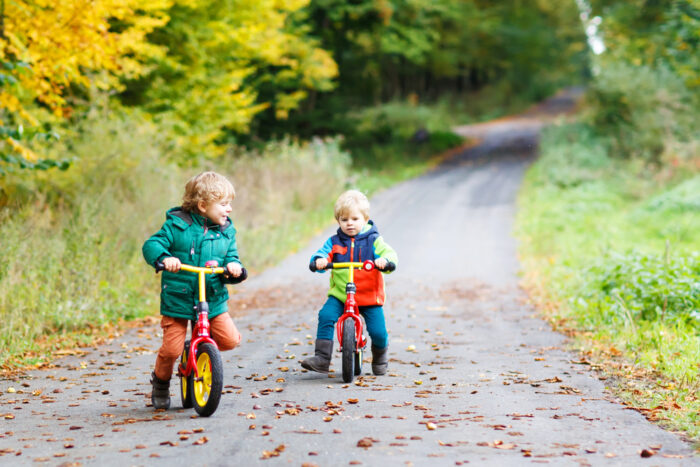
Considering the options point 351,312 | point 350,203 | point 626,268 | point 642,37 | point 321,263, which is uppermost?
point 642,37

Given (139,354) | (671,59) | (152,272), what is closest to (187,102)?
(152,272)

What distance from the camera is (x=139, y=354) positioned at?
8.20 metres

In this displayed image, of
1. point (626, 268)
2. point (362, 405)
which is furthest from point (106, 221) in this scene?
point (626, 268)

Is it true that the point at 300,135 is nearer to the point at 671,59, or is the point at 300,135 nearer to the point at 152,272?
the point at 671,59

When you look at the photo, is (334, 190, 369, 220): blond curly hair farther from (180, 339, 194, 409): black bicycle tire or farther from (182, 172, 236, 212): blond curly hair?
(180, 339, 194, 409): black bicycle tire

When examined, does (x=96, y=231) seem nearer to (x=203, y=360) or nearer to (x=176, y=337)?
(x=176, y=337)

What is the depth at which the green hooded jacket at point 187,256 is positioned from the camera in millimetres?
5566

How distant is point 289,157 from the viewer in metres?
22.2

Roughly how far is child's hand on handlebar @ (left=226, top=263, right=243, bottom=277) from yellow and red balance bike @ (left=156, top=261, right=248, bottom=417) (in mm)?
31

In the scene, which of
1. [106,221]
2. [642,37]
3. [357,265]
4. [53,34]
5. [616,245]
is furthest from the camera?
[642,37]

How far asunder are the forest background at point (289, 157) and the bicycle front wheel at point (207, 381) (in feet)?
9.89

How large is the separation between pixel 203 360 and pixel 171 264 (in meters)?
0.74

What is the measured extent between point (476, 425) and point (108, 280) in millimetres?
6965

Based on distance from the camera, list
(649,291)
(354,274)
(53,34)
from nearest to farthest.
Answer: (354,274) < (649,291) < (53,34)
